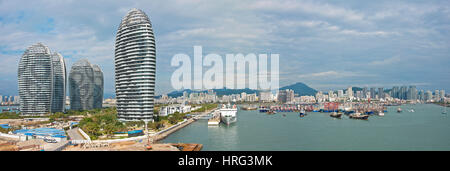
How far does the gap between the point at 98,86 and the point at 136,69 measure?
106ft

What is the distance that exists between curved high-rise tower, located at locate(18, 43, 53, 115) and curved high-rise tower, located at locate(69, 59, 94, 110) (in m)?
9.54

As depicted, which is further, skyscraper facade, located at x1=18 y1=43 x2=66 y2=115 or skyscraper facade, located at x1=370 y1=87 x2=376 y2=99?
skyscraper facade, located at x1=370 y1=87 x2=376 y2=99

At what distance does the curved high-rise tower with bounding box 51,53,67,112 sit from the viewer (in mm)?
43250

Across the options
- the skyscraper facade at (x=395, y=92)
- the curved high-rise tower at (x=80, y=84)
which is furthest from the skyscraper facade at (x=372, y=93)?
the curved high-rise tower at (x=80, y=84)

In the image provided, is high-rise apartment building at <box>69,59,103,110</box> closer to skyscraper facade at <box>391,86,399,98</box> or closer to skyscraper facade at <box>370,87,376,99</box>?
skyscraper facade at <box>370,87,376,99</box>

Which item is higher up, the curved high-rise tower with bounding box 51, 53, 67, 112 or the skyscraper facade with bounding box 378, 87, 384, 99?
the curved high-rise tower with bounding box 51, 53, 67, 112

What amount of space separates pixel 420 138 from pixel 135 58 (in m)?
25.4

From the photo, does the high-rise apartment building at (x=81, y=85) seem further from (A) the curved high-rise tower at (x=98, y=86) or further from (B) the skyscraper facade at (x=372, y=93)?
(B) the skyscraper facade at (x=372, y=93)

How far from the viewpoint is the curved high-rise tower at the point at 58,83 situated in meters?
43.2

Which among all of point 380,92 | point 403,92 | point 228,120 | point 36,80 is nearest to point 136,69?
point 228,120

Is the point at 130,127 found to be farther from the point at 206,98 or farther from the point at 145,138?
the point at 206,98

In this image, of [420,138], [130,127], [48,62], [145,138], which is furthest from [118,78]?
[420,138]

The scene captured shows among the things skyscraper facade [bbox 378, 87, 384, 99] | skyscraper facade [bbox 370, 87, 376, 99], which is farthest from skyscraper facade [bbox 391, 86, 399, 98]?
skyscraper facade [bbox 370, 87, 376, 99]

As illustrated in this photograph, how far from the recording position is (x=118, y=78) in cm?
2870
